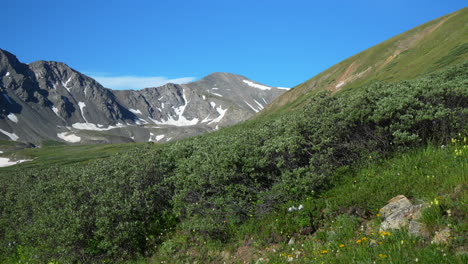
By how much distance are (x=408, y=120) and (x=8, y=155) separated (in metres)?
164

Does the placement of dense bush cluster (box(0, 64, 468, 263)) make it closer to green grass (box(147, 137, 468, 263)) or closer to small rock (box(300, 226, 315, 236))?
green grass (box(147, 137, 468, 263))

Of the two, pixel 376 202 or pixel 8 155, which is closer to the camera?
pixel 376 202

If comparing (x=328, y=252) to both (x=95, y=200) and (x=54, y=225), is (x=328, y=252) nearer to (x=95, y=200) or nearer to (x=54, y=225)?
(x=95, y=200)

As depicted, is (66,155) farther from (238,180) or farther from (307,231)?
(307,231)

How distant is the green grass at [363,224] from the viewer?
223 inches

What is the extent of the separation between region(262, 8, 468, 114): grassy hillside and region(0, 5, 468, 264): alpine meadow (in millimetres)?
36827

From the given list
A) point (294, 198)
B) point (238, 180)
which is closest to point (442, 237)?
point (294, 198)

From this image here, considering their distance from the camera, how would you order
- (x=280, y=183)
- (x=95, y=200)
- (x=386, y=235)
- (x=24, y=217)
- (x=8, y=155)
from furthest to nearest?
1. (x=8, y=155)
2. (x=24, y=217)
3. (x=95, y=200)
4. (x=280, y=183)
5. (x=386, y=235)

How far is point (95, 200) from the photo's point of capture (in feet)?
37.3

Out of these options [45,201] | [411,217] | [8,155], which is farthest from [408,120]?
[8,155]

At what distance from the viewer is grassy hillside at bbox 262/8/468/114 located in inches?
1822

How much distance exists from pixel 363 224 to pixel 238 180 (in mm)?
4368

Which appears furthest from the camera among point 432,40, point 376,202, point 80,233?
point 432,40

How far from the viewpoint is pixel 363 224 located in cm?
721
